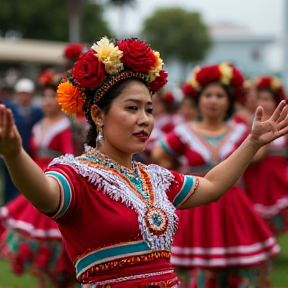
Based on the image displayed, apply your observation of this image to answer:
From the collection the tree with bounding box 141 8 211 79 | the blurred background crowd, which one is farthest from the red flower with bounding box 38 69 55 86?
the tree with bounding box 141 8 211 79

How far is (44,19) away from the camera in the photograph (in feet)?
145

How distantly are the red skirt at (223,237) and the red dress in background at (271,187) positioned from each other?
2.15 m

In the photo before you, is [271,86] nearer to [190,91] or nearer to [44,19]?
[190,91]

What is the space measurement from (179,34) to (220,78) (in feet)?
161

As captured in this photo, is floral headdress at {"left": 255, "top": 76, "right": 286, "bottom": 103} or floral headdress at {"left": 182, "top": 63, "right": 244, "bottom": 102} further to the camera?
floral headdress at {"left": 255, "top": 76, "right": 286, "bottom": 103}

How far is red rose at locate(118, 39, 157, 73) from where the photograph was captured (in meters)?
3.17

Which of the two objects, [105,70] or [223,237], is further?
[223,237]

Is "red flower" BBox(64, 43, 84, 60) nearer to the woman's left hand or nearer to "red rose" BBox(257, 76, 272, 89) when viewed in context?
"red rose" BBox(257, 76, 272, 89)

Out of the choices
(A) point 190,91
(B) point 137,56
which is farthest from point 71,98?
(A) point 190,91

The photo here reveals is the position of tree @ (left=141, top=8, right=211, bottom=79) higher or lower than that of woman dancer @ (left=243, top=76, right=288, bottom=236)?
higher

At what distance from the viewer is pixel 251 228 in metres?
5.64

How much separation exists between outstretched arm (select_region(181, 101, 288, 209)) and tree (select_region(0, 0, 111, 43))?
40.5m

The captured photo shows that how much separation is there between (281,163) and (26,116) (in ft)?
9.69

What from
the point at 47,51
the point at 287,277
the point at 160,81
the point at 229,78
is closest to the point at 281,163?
the point at 287,277
